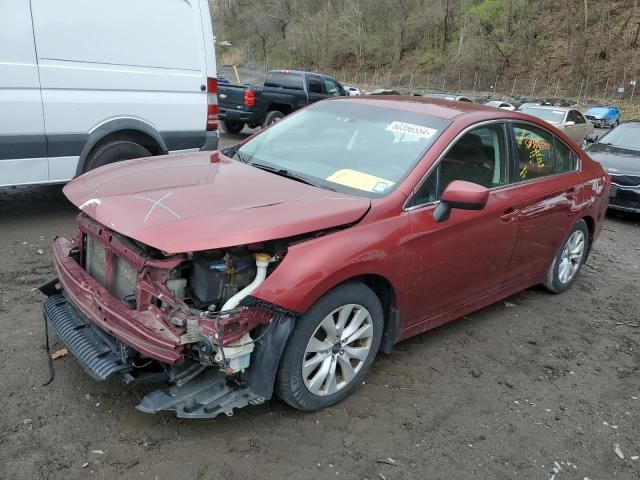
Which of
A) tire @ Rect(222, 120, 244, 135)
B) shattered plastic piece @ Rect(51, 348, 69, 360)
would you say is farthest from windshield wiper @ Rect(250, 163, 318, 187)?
tire @ Rect(222, 120, 244, 135)

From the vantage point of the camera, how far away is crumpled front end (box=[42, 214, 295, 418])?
2598 millimetres

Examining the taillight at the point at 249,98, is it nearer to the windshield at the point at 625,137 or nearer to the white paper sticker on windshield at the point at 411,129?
the windshield at the point at 625,137

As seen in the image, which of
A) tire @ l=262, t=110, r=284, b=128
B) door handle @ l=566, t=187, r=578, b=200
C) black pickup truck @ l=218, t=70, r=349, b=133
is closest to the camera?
door handle @ l=566, t=187, r=578, b=200

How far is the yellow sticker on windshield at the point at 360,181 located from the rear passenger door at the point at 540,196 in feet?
3.76

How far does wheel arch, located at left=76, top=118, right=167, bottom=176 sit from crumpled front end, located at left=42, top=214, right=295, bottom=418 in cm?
304

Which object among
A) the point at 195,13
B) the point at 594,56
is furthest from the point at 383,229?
the point at 594,56

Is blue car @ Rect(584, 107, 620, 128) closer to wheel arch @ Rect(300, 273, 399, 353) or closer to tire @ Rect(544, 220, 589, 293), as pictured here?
tire @ Rect(544, 220, 589, 293)

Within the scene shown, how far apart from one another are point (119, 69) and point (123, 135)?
0.68 meters

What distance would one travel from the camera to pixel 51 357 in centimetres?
335

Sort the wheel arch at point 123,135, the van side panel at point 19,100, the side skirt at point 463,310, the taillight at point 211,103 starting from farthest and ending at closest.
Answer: the taillight at point 211,103 < the wheel arch at point 123,135 < the van side panel at point 19,100 < the side skirt at point 463,310

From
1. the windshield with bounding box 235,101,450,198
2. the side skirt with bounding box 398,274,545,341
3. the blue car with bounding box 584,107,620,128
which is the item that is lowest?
the blue car with bounding box 584,107,620,128

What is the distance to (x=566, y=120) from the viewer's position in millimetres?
15414

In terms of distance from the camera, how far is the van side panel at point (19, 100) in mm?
4902

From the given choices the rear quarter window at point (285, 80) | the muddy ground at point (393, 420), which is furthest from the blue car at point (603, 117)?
the muddy ground at point (393, 420)
